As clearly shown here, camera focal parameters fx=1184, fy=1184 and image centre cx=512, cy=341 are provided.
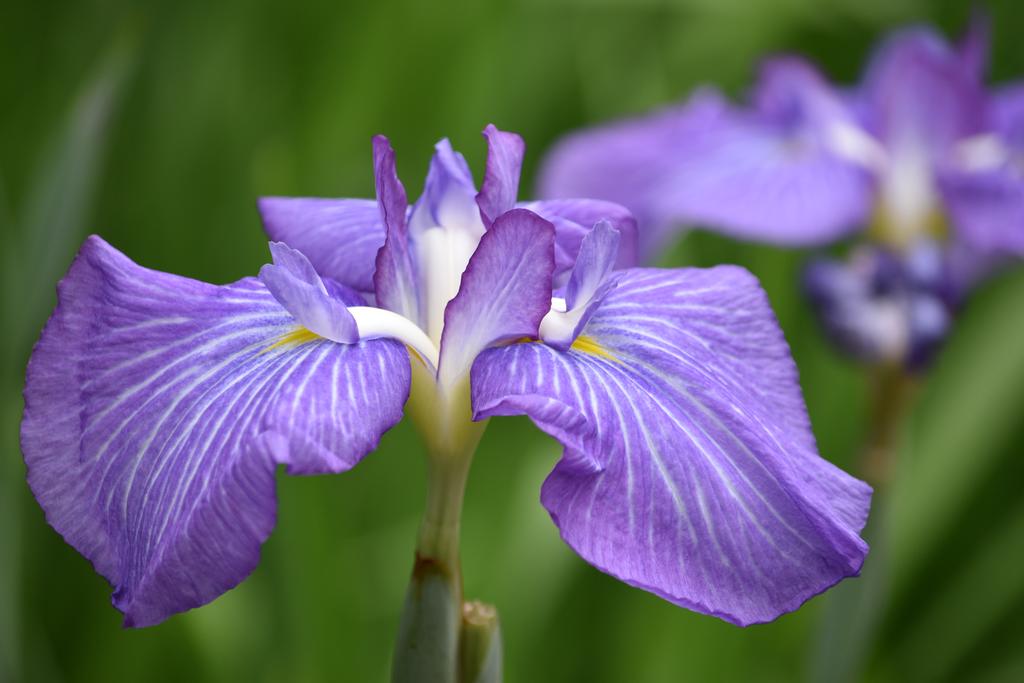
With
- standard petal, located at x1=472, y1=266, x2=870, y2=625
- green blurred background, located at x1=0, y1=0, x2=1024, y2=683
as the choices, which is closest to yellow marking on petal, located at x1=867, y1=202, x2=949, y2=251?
green blurred background, located at x1=0, y1=0, x2=1024, y2=683

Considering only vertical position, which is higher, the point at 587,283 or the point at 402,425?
the point at 587,283

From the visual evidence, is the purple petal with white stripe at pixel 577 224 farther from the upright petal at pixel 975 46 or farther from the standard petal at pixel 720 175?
the upright petal at pixel 975 46

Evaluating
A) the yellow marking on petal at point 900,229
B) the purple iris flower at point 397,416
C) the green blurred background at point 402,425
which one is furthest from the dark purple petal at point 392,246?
the yellow marking on petal at point 900,229

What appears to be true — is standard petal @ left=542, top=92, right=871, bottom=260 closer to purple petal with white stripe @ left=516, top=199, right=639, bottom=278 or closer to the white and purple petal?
purple petal with white stripe @ left=516, top=199, right=639, bottom=278

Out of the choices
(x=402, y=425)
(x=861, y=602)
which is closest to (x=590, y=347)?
(x=861, y=602)

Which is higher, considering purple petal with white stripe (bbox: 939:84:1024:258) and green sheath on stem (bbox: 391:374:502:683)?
purple petal with white stripe (bbox: 939:84:1024:258)

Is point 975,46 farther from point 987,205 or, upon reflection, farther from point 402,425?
point 402,425
